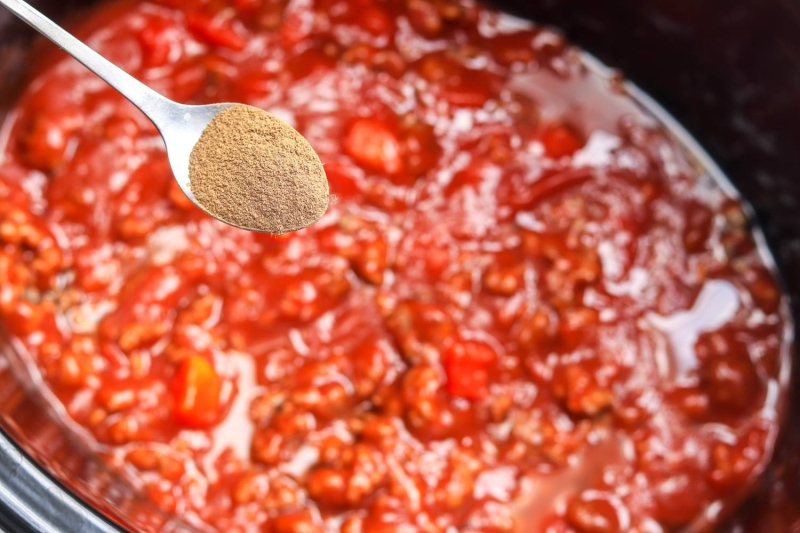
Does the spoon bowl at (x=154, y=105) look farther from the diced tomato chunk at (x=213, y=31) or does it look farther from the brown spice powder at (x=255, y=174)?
the diced tomato chunk at (x=213, y=31)

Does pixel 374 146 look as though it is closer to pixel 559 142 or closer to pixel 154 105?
pixel 559 142

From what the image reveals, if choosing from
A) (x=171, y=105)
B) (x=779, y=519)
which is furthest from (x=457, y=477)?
(x=171, y=105)

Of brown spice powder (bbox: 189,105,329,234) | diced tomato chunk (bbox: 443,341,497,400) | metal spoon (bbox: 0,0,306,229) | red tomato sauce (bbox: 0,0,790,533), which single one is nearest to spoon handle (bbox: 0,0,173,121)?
metal spoon (bbox: 0,0,306,229)

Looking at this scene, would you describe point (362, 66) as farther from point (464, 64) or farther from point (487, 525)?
point (487, 525)

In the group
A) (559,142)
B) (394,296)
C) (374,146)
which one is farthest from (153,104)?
(559,142)

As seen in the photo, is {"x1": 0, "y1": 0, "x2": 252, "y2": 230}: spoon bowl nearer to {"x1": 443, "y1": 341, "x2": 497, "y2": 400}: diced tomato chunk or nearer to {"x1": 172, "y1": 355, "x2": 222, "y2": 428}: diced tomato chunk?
{"x1": 172, "y1": 355, "x2": 222, "y2": 428}: diced tomato chunk

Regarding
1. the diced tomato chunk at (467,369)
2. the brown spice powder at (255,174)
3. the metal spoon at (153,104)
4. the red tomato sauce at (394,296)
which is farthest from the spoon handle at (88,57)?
the diced tomato chunk at (467,369)

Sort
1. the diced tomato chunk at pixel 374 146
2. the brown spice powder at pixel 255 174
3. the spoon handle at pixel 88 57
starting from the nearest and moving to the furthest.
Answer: the spoon handle at pixel 88 57 → the brown spice powder at pixel 255 174 → the diced tomato chunk at pixel 374 146
